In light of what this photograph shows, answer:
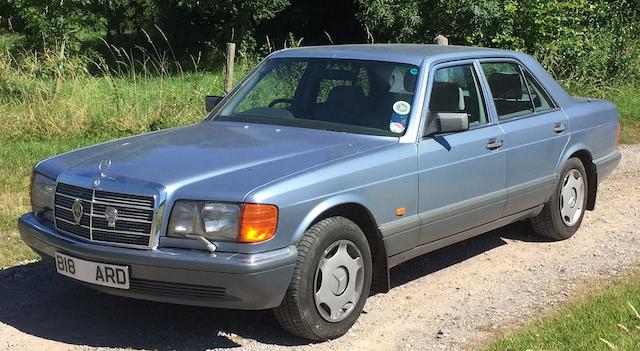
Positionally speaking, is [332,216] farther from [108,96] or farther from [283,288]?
[108,96]

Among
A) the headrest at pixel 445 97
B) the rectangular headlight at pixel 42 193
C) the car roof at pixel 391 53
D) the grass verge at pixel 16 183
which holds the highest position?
the car roof at pixel 391 53

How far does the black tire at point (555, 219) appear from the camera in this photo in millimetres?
6434

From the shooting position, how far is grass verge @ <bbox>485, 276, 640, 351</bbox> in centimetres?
429

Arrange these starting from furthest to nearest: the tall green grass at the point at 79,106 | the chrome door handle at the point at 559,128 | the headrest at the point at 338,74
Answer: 1. the tall green grass at the point at 79,106
2. the chrome door handle at the point at 559,128
3. the headrest at the point at 338,74

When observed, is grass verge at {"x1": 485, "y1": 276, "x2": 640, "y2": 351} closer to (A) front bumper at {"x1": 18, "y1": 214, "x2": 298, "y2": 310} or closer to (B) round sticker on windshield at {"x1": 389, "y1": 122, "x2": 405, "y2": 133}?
(A) front bumper at {"x1": 18, "y1": 214, "x2": 298, "y2": 310}

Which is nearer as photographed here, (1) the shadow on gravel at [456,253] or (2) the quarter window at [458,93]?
(2) the quarter window at [458,93]

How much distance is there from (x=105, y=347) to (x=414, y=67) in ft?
8.39

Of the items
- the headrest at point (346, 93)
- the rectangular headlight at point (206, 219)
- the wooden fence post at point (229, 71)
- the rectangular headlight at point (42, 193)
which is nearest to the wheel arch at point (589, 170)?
the headrest at point (346, 93)

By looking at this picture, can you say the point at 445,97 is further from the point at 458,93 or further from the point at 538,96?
the point at 538,96

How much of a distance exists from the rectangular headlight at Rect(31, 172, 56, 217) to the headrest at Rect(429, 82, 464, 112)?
2366 millimetres

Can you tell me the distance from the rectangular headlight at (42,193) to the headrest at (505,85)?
10.1 ft

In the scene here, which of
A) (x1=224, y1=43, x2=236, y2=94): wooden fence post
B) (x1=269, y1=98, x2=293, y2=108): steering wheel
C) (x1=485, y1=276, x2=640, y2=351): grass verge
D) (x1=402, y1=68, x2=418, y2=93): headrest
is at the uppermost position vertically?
(x1=402, y1=68, x2=418, y2=93): headrest

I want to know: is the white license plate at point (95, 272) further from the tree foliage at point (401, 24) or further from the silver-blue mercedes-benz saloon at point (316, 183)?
the tree foliage at point (401, 24)

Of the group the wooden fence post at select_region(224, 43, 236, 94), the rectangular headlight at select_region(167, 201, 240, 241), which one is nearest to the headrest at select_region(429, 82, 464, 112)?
the rectangular headlight at select_region(167, 201, 240, 241)
